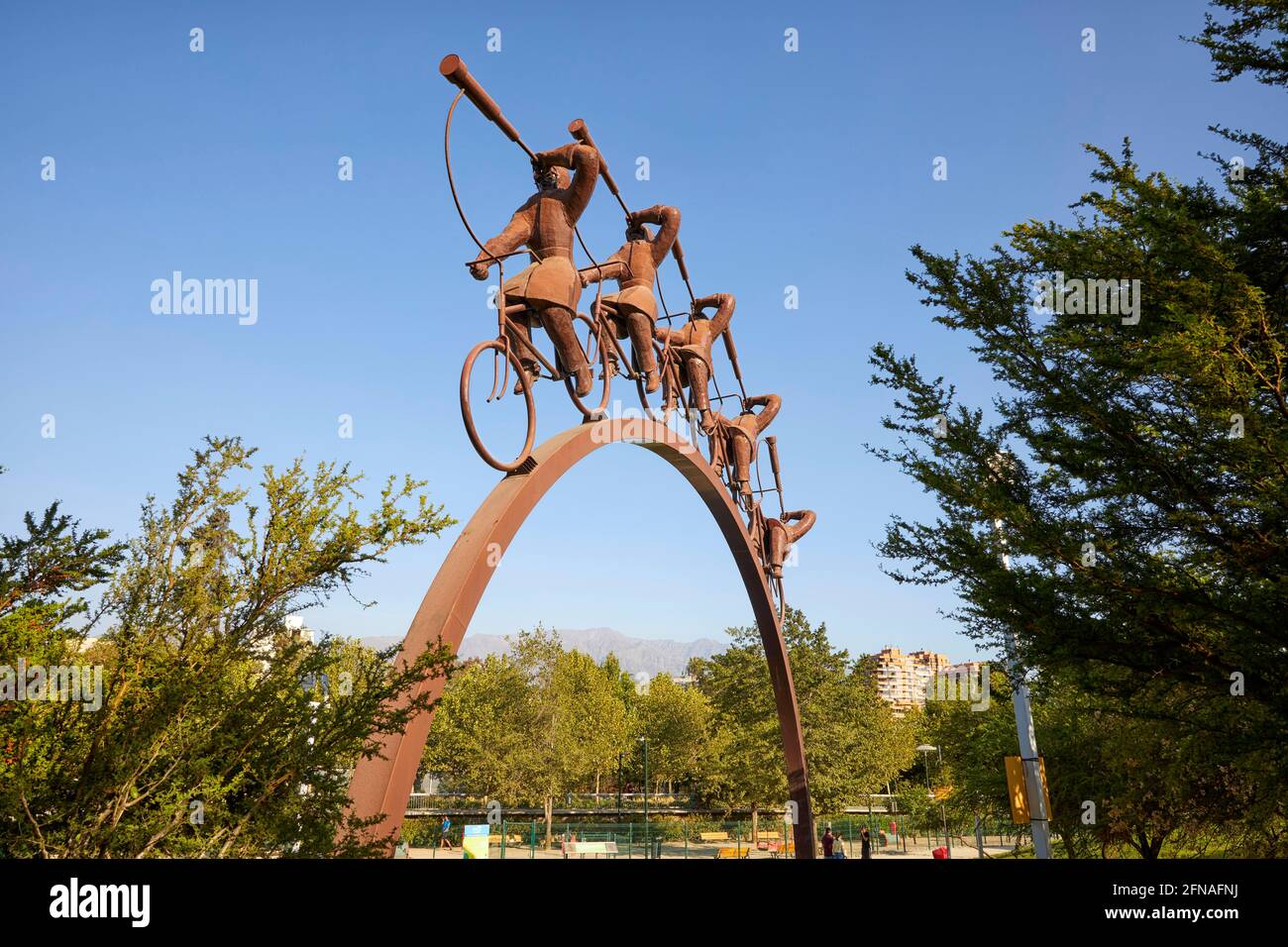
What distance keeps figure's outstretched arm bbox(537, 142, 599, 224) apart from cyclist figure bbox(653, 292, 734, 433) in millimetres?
3304

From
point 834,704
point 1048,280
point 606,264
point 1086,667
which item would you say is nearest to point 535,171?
point 606,264

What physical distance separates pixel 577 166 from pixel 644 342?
102 inches

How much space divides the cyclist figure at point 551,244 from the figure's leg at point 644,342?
187 cm

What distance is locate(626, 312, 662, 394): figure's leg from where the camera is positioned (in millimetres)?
10031

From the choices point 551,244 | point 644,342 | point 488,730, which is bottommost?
point 488,730

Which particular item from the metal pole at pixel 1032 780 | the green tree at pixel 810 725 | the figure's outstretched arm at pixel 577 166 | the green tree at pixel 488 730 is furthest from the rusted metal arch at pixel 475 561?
the green tree at pixel 488 730

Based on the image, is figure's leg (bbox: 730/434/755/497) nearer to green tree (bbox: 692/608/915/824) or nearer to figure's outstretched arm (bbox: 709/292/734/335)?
figure's outstretched arm (bbox: 709/292/734/335)

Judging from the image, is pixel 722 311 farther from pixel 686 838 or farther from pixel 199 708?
pixel 686 838

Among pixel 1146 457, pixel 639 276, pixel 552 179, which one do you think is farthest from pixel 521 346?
pixel 1146 457

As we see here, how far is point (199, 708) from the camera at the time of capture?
466 centimetres

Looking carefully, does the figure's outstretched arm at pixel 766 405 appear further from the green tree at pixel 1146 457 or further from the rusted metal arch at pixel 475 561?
the green tree at pixel 1146 457
